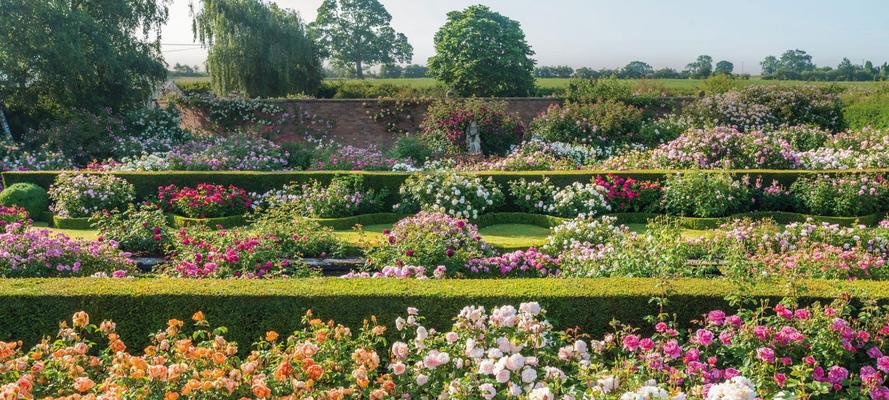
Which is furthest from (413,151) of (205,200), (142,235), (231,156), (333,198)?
(142,235)

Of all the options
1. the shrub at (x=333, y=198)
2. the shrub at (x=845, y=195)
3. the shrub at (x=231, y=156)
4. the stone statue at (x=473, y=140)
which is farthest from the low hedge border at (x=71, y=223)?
the shrub at (x=845, y=195)

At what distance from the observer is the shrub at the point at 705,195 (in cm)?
971

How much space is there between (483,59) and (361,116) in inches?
558

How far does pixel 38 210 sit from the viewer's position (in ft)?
35.8

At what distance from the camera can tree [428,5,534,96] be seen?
3325cm

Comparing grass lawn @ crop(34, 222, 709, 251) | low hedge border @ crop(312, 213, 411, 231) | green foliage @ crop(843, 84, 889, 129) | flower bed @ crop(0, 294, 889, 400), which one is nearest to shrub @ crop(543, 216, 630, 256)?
grass lawn @ crop(34, 222, 709, 251)

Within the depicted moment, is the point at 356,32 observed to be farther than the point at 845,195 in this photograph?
Yes

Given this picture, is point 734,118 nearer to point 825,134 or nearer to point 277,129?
point 825,134

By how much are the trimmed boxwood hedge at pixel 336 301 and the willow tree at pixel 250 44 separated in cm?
2015

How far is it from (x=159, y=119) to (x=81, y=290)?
49.7ft

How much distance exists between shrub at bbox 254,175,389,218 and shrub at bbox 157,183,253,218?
0.30 m

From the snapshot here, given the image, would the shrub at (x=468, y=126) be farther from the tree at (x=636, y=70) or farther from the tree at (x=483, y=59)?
the tree at (x=636, y=70)

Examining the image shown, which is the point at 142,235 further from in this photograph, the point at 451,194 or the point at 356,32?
the point at 356,32

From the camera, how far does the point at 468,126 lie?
1767cm
